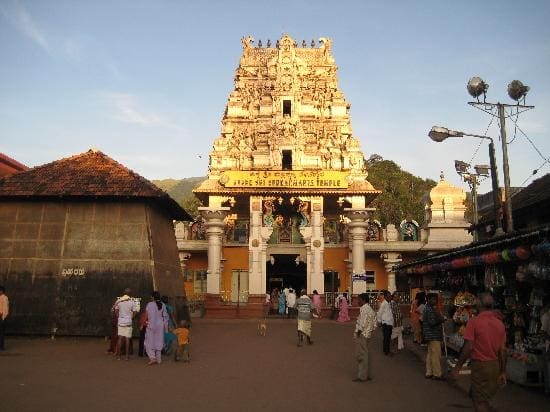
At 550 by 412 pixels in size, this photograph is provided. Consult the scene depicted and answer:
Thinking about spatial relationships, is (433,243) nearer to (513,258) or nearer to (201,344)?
(201,344)

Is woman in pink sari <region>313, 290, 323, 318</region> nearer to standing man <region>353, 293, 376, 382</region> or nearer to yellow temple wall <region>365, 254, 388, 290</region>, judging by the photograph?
yellow temple wall <region>365, 254, 388, 290</region>

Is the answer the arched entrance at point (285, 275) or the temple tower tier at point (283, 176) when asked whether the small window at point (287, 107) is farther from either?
the arched entrance at point (285, 275)

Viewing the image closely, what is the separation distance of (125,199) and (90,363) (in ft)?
20.9

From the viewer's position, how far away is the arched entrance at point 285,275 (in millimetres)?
38281

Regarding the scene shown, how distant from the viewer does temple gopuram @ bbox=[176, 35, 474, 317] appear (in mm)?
29781

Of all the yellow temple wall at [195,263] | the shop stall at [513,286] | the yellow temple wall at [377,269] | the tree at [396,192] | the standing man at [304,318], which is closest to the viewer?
the shop stall at [513,286]

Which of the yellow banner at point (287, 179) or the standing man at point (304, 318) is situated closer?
the standing man at point (304, 318)

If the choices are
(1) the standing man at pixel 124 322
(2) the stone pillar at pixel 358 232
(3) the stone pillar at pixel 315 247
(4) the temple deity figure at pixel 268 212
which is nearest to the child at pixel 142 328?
(1) the standing man at pixel 124 322

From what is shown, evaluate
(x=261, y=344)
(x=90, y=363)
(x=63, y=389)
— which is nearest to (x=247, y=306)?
(x=261, y=344)

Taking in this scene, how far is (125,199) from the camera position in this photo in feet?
56.5

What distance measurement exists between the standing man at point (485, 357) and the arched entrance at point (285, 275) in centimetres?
3134

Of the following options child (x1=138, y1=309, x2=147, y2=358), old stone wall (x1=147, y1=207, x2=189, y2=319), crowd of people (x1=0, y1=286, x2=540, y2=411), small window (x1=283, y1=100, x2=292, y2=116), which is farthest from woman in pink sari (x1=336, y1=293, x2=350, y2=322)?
child (x1=138, y1=309, x2=147, y2=358)

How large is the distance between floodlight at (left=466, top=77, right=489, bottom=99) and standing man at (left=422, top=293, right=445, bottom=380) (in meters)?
7.00

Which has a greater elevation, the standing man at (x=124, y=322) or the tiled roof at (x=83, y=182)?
the tiled roof at (x=83, y=182)
